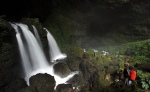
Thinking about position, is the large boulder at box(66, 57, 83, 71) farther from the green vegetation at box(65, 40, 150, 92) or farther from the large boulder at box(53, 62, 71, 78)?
the green vegetation at box(65, 40, 150, 92)

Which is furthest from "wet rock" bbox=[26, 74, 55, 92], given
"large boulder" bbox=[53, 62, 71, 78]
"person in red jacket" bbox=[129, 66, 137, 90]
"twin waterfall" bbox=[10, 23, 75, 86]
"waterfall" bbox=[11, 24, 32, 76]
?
"person in red jacket" bbox=[129, 66, 137, 90]

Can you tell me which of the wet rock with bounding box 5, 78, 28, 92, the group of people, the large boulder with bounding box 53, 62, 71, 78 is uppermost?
the group of people

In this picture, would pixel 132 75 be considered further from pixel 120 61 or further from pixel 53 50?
pixel 53 50

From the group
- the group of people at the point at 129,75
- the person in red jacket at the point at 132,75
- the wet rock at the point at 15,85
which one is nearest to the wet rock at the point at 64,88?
the wet rock at the point at 15,85

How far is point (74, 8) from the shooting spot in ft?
87.9

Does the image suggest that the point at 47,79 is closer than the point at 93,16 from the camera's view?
Yes

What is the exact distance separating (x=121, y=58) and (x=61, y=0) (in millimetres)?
11072

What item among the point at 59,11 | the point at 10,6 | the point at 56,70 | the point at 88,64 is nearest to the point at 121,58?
the point at 88,64

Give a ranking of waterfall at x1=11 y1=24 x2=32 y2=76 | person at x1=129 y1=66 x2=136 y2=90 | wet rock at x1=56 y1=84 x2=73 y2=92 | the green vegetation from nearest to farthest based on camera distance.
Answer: person at x1=129 y1=66 x2=136 y2=90, the green vegetation, wet rock at x1=56 y1=84 x2=73 y2=92, waterfall at x1=11 y1=24 x2=32 y2=76

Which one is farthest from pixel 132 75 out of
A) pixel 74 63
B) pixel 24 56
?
pixel 24 56

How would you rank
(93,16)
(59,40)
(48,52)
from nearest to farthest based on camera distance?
1. (48,52)
2. (59,40)
3. (93,16)

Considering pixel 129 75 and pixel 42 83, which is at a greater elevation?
pixel 129 75

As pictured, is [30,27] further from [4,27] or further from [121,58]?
[121,58]

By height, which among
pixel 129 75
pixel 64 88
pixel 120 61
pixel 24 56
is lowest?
pixel 64 88
